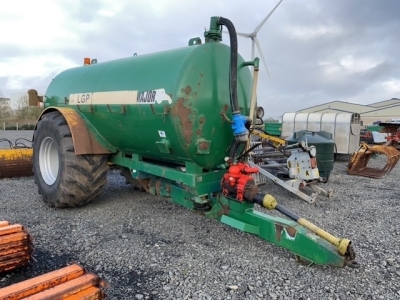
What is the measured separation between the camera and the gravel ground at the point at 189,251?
119 inches

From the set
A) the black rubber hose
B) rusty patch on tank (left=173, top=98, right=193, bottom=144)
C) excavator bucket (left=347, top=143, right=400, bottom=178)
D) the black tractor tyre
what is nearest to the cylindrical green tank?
rusty patch on tank (left=173, top=98, right=193, bottom=144)

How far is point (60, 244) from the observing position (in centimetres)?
390

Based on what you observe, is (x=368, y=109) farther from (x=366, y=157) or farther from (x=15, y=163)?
(x=15, y=163)

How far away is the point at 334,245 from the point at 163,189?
2.40 m

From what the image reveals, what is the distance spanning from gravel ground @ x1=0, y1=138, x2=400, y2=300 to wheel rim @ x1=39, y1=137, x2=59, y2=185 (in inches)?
17.7

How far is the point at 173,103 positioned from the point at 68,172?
6.66ft

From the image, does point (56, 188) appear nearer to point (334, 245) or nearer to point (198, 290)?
point (198, 290)

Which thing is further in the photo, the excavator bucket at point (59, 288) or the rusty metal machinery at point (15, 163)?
the rusty metal machinery at point (15, 163)

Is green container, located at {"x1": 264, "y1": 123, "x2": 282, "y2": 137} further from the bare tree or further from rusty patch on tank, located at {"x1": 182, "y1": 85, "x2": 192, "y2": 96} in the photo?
the bare tree

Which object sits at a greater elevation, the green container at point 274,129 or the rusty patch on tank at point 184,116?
the rusty patch on tank at point 184,116

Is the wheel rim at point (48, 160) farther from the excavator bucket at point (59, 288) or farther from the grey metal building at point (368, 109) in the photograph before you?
the grey metal building at point (368, 109)

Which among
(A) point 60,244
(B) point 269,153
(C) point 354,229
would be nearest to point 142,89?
(A) point 60,244

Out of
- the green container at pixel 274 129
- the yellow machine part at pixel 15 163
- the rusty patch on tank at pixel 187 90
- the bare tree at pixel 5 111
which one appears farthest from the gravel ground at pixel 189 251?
the bare tree at pixel 5 111

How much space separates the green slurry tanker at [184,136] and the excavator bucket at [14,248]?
157 centimetres
